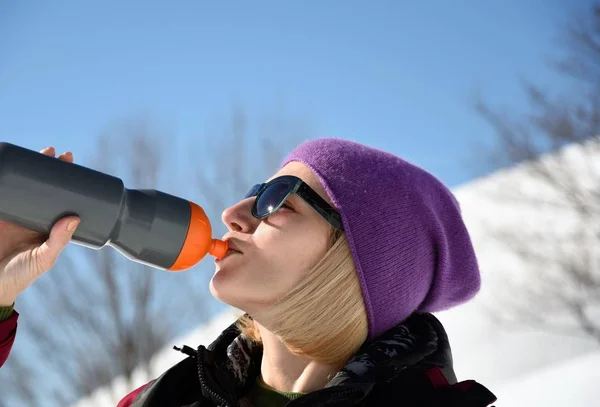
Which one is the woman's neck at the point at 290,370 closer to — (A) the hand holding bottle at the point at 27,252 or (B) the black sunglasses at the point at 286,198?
(B) the black sunglasses at the point at 286,198

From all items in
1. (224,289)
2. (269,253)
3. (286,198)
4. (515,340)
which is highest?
(515,340)

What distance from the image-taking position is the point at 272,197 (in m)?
2.53

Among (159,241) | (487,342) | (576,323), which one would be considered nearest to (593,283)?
(576,323)

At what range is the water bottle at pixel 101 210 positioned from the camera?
205cm

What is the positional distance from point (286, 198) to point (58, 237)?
30.4 inches

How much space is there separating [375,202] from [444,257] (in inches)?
13.3

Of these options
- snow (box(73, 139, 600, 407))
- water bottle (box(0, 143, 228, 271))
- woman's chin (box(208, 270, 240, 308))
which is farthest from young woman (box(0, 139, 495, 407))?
snow (box(73, 139, 600, 407))

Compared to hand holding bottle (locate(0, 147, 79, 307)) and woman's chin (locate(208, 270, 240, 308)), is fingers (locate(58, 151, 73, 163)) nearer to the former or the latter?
hand holding bottle (locate(0, 147, 79, 307))

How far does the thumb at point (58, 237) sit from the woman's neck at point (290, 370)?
754 mm

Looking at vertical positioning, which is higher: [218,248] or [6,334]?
[218,248]

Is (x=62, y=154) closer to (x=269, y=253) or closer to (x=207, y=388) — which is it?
(x=269, y=253)

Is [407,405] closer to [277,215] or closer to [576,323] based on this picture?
[277,215]

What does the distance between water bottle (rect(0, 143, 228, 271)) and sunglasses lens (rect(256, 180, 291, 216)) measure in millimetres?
242

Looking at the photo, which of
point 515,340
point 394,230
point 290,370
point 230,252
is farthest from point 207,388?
point 515,340
